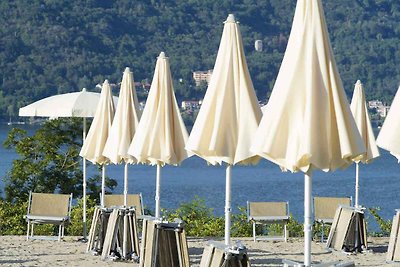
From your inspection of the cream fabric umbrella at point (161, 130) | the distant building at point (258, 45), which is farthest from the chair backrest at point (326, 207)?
→ the distant building at point (258, 45)

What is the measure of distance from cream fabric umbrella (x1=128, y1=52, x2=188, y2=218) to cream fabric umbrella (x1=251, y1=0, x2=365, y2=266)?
139 inches

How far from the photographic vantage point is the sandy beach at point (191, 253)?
11164mm

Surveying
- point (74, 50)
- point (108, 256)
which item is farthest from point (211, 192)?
point (108, 256)

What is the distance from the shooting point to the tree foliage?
20375 mm

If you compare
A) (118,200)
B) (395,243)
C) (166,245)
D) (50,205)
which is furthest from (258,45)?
(166,245)

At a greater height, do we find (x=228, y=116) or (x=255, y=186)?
(x=255, y=186)

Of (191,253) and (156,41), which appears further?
A: (156,41)

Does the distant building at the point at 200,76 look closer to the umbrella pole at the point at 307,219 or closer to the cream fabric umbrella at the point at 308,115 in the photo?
the cream fabric umbrella at the point at 308,115

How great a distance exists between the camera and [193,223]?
52.1 feet

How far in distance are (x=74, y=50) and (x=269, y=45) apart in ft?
59.5

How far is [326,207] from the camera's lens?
13.6 meters

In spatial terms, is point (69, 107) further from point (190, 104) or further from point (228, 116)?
point (190, 104)

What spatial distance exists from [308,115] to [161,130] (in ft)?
13.0

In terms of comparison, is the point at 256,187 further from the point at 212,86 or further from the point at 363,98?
the point at 212,86
